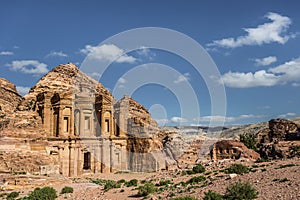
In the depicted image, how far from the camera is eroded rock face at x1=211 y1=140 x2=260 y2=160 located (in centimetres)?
3161

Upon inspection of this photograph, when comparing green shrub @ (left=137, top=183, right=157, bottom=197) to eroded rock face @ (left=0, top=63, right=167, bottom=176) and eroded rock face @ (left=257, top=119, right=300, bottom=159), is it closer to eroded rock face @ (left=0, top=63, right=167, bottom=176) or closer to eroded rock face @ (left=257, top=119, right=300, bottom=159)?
eroded rock face @ (left=257, top=119, right=300, bottom=159)

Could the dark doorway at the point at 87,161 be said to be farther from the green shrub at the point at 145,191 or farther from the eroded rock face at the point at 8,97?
the green shrub at the point at 145,191

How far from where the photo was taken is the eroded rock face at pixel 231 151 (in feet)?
104

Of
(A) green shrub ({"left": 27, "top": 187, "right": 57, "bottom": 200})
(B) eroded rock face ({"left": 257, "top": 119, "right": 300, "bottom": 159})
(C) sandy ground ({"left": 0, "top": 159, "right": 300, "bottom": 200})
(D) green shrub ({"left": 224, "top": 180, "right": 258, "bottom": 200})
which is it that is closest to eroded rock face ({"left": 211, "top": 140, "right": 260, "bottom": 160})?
(B) eroded rock face ({"left": 257, "top": 119, "right": 300, "bottom": 159})

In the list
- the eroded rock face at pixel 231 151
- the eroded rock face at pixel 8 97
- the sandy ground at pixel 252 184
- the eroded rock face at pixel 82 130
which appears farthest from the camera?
the eroded rock face at pixel 8 97

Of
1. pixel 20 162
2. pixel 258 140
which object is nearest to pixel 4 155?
pixel 20 162

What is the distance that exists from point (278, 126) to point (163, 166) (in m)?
14.7

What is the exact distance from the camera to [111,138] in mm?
43000

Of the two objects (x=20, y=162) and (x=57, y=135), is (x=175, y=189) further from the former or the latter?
(x=57, y=135)

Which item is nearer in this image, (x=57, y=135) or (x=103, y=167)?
(x=57, y=135)

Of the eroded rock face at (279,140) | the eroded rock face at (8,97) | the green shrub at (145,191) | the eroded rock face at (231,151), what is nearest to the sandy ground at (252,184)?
the green shrub at (145,191)

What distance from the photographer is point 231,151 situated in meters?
33.9

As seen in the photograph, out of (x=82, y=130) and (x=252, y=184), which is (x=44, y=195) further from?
(x=82, y=130)

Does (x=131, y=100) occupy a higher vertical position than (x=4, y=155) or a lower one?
higher
